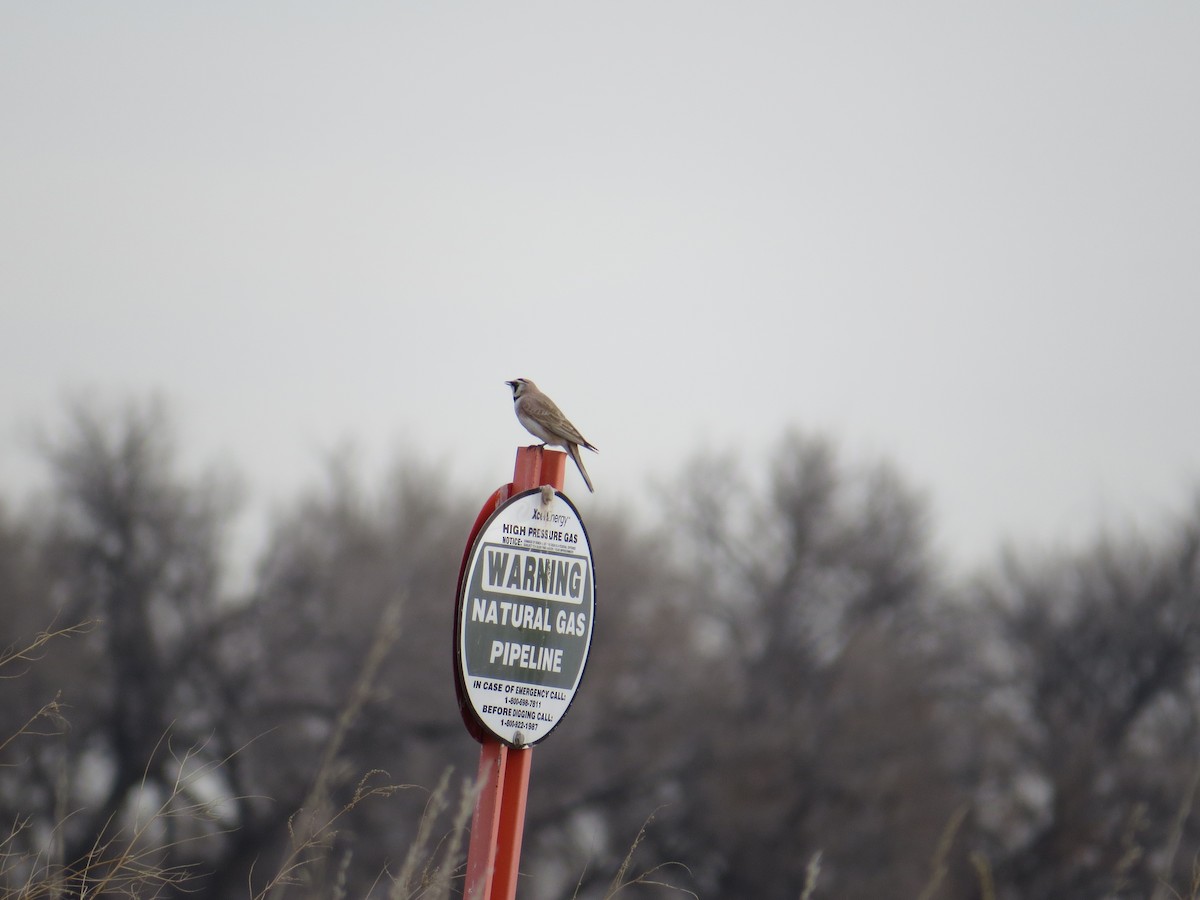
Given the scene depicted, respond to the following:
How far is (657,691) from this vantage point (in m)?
41.1

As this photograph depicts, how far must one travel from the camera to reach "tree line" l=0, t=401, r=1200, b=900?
3556 cm

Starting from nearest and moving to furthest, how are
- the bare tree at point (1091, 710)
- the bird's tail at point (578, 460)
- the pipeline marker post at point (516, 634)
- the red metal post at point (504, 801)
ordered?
the red metal post at point (504, 801) < the pipeline marker post at point (516, 634) < the bird's tail at point (578, 460) < the bare tree at point (1091, 710)

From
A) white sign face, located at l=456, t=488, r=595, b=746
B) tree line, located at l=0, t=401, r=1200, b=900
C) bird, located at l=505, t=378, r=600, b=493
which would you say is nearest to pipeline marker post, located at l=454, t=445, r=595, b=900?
white sign face, located at l=456, t=488, r=595, b=746

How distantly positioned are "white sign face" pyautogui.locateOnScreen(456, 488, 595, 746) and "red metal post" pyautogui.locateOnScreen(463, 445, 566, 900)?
0.08 metres

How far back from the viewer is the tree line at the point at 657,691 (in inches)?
1400

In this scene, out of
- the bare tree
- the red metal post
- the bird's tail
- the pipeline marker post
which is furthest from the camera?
the bare tree

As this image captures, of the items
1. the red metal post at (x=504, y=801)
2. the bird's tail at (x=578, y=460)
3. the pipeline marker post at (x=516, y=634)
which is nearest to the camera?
the red metal post at (x=504, y=801)

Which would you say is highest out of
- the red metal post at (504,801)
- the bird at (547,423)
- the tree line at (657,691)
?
the bird at (547,423)

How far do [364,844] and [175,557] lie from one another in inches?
485

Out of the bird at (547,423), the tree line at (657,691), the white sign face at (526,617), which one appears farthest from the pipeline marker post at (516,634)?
the tree line at (657,691)

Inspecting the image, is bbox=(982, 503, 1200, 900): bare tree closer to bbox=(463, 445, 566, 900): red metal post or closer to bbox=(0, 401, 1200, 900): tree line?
bbox=(0, 401, 1200, 900): tree line

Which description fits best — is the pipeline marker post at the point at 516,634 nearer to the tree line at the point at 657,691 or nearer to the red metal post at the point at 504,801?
the red metal post at the point at 504,801

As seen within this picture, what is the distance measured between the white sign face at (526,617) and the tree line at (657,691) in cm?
2925

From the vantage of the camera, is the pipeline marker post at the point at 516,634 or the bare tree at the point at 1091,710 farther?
the bare tree at the point at 1091,710
